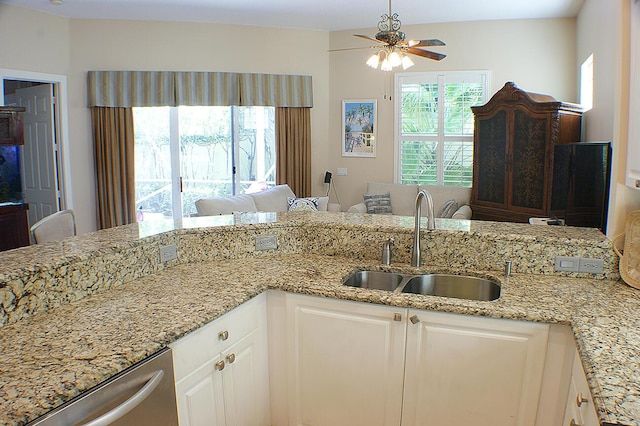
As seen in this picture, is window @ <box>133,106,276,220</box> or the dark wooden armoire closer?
the dark wooden armoire

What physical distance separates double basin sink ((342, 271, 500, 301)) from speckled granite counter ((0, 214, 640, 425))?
A: 0.19 ft

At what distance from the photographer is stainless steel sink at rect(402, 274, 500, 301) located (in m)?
2.18

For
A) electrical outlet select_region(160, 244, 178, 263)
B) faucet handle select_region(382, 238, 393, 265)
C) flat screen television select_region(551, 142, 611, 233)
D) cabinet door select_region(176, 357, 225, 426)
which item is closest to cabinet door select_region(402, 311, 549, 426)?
faucet handle select_region(382, 238, 393, 265)

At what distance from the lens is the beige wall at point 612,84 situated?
1938mm

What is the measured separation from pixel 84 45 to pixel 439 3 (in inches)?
163

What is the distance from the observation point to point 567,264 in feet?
6.89

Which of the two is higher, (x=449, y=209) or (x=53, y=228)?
(x=53, y=228)

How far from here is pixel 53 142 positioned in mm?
5660

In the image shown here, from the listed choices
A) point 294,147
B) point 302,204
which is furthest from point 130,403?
point 294,147

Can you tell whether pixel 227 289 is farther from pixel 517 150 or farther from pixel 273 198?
pixel 517 150

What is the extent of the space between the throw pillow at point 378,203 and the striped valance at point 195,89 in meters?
1.51

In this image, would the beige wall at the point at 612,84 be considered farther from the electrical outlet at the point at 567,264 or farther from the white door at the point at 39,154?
the white door at the point at 39,154

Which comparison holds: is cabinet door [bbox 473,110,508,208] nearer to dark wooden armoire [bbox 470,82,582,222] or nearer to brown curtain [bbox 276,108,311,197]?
dark wooden armoire [bbox 470,82,582,222]

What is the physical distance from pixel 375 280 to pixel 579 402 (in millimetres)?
1036
